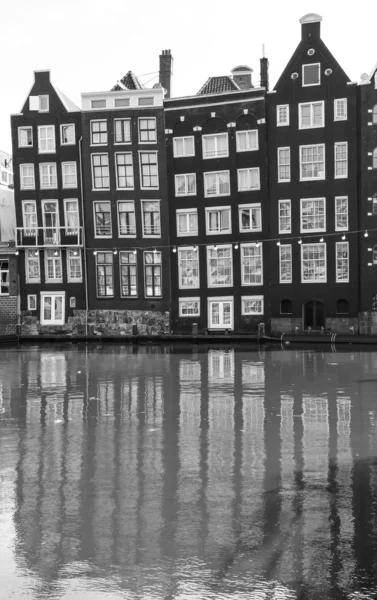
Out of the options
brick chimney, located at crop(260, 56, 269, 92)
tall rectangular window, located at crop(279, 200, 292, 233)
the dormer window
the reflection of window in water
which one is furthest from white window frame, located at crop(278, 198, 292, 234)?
the reflection of window in water

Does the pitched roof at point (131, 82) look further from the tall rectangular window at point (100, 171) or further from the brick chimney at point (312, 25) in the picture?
the brick chimney at point (312, 25)

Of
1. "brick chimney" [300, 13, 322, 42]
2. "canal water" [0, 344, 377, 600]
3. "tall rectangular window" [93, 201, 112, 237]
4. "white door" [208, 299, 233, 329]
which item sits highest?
"brick chimney" [300, 13, 322, 42]

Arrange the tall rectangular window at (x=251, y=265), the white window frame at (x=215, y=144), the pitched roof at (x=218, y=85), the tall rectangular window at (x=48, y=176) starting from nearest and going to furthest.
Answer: the tall rectangular window at (x=251, y=265) < the white window frame at (x=215, y=144) < the pitched roof at (x=218, y=85) < the tall rectangular window at (x=48, y=176)

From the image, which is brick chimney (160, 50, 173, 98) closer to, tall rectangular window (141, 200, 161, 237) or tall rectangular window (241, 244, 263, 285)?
tall rectangular window (141, 200, 161, 237)

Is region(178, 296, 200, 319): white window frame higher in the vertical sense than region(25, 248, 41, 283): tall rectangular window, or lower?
lower

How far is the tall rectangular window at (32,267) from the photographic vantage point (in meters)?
57.1

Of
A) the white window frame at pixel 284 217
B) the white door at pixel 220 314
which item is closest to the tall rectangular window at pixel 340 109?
the white window frame at pixel 284 217

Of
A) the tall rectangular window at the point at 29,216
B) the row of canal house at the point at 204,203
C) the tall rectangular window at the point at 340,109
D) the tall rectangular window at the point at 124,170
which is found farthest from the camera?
the tall rectangular window at the point at 29,216

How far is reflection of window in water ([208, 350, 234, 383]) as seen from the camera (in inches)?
1296

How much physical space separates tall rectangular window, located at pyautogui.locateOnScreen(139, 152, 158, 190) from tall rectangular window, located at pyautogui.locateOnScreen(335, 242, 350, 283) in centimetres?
1548

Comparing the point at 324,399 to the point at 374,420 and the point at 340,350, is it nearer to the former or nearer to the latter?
the point at 374,420

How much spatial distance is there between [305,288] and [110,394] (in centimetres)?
2553

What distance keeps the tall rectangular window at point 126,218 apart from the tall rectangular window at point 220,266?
6642mm

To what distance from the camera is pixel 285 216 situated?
5128 cm
